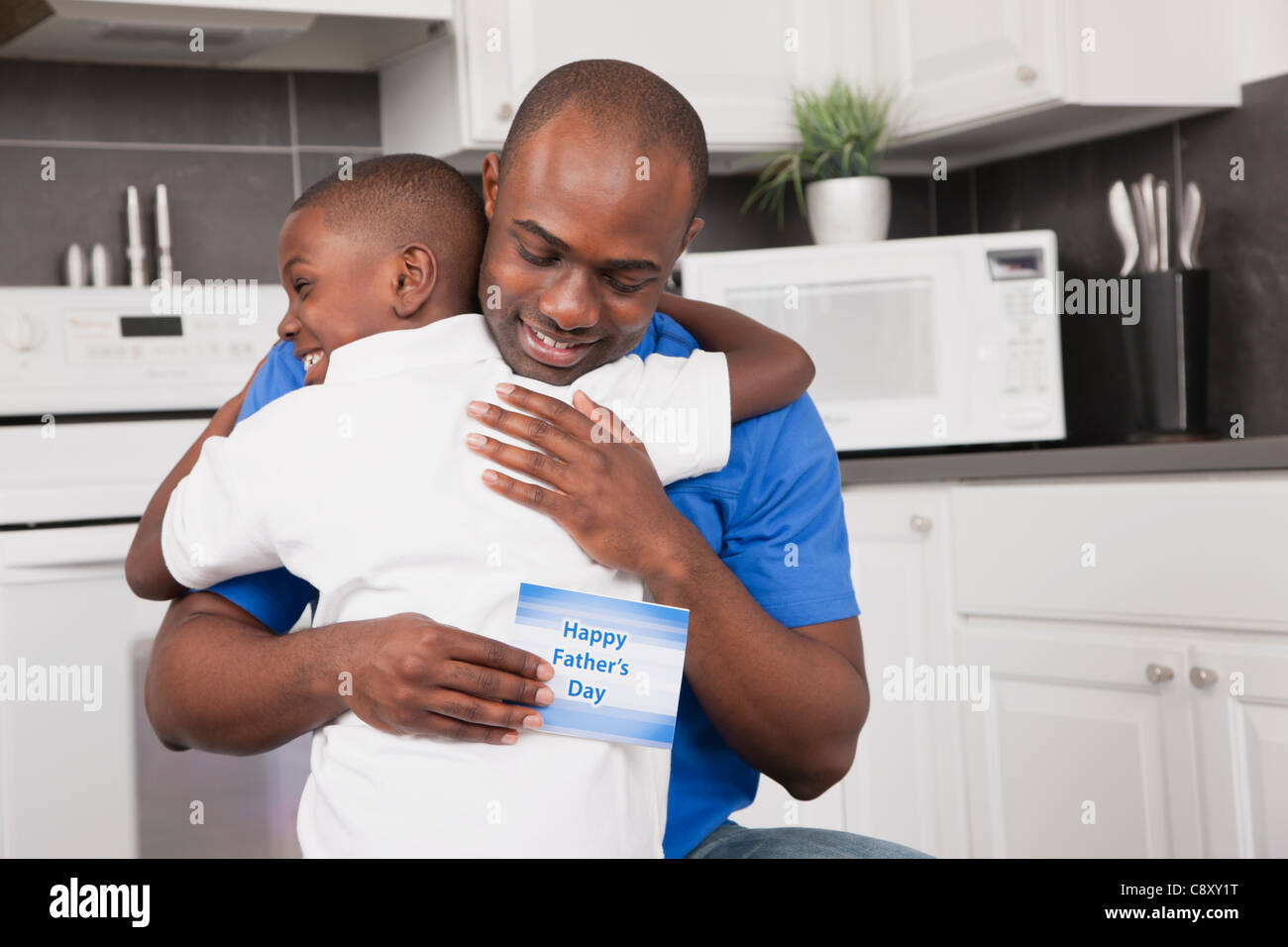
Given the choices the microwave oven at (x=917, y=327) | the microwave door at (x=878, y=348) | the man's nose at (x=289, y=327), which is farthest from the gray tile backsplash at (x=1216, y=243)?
the man's nose at (x=289, y=327)

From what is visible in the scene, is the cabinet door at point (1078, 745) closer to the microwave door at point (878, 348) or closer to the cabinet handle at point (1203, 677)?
the cabinet handle at point (1203, 677)

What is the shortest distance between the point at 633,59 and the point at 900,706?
120 centimetres

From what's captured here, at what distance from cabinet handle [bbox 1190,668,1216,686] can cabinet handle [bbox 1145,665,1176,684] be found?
1.6 inches

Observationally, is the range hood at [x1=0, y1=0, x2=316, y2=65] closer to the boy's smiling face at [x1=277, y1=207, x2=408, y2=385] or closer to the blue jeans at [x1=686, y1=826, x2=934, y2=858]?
the boy's smiling face at [x1=277, y1=207, x2=408, y2=385]

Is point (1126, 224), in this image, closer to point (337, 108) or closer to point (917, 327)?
point (917, 327)

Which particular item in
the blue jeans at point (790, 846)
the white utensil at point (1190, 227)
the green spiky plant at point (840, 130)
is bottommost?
the blue jeans at point (790, 846)

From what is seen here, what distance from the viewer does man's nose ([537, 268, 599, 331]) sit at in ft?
2.81

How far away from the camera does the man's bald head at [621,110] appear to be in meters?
0.86

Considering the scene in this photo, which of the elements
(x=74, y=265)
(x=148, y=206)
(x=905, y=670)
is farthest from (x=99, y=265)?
(x=905, y=670)

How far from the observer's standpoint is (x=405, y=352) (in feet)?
2.85

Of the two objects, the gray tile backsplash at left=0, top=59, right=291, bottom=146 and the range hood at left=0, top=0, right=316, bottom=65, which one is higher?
the range hood at left=0, top=0, right=316, bottom=65

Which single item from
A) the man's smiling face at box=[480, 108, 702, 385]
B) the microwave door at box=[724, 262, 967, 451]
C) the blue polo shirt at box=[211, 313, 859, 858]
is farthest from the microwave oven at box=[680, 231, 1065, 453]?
the man's smiling face at box=[480, 108, 702, 385]

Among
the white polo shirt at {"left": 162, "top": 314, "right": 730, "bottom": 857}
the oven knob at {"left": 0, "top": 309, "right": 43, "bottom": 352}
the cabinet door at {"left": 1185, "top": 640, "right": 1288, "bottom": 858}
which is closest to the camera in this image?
the white polo shirt at {"left": 162, "top": 314, "right": 730, "bottom": 857}

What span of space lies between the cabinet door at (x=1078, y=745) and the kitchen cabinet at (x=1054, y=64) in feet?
3.01
